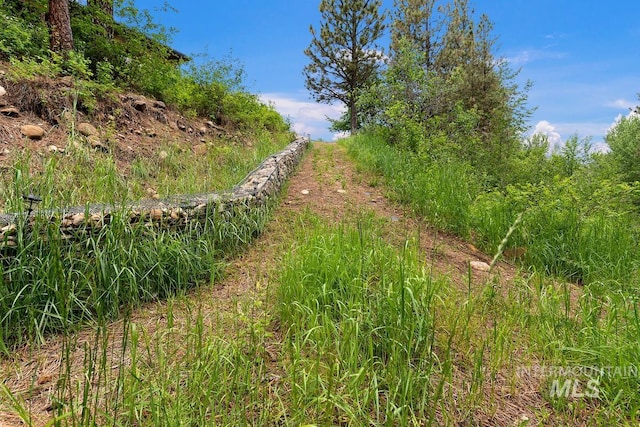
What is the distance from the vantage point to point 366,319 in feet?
6.12

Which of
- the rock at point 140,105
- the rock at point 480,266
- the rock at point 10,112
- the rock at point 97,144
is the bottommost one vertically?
the rock at point 480,266

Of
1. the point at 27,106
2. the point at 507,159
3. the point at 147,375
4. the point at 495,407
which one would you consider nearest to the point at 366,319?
the point at 495,407

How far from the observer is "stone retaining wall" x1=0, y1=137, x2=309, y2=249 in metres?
2.32

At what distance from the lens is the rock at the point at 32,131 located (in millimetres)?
4305

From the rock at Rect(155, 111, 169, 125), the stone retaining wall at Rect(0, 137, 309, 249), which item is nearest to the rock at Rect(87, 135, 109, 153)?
the rock at Rect(155, 111, 169, 125)

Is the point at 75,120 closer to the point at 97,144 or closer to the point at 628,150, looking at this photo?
the point at 97,144

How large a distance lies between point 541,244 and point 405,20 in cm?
1608

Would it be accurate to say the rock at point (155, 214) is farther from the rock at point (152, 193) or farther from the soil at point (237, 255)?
the rock at point (152, 193)

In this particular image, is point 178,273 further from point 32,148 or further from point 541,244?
point 541,244

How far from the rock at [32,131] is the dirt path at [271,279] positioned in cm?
330

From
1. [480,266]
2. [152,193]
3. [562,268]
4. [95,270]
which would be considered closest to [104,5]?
[152,193]
